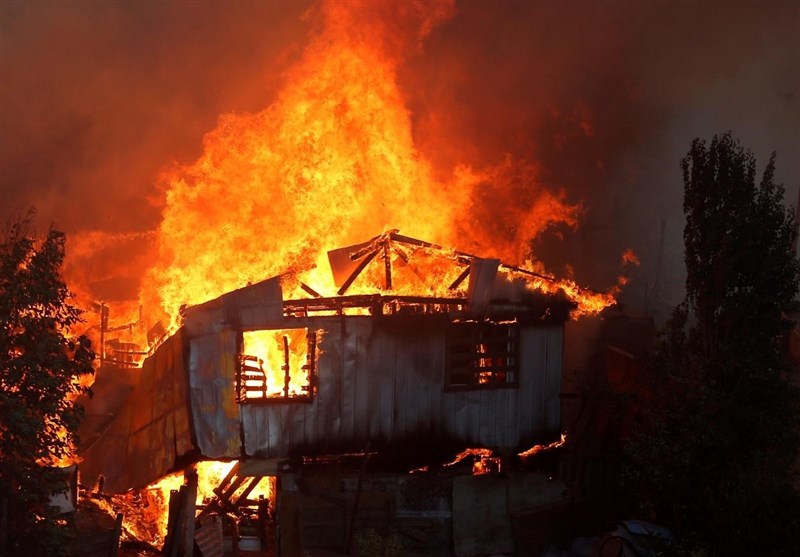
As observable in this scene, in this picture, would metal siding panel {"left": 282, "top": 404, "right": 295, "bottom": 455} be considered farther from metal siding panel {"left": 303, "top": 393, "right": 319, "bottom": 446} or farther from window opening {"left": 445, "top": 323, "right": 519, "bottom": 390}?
window opening {"left": 445, "top": 323, "right": 519, "bottom": 390}

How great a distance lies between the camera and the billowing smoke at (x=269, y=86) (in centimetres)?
3447

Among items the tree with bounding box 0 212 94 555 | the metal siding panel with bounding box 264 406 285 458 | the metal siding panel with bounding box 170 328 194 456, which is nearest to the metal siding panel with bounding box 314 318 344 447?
the metal siding panel with bounding box 264 406 285 458

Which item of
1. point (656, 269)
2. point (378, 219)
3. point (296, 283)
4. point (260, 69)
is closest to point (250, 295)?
point (296, 283)

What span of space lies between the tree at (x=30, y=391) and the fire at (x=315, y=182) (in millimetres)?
6279

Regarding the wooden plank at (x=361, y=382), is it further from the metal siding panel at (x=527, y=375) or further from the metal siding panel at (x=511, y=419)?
the metal siding panel at (x=527, y=375)

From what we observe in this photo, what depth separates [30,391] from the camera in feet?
39.1

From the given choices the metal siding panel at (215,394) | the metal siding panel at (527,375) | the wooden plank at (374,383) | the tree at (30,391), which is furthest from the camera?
the metal siding panel at (527,375)

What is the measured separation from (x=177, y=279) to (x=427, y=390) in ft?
26.5

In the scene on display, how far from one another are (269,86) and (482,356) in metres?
23.7

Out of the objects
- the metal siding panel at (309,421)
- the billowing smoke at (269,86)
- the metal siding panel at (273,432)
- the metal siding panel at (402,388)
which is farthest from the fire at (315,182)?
the billowing smoke at (269,86)

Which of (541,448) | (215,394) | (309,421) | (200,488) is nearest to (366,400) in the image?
(309,421)

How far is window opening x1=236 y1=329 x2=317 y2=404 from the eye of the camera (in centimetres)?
1469

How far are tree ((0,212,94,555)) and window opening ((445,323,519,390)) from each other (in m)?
7.65

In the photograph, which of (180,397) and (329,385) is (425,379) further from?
(180,397)
